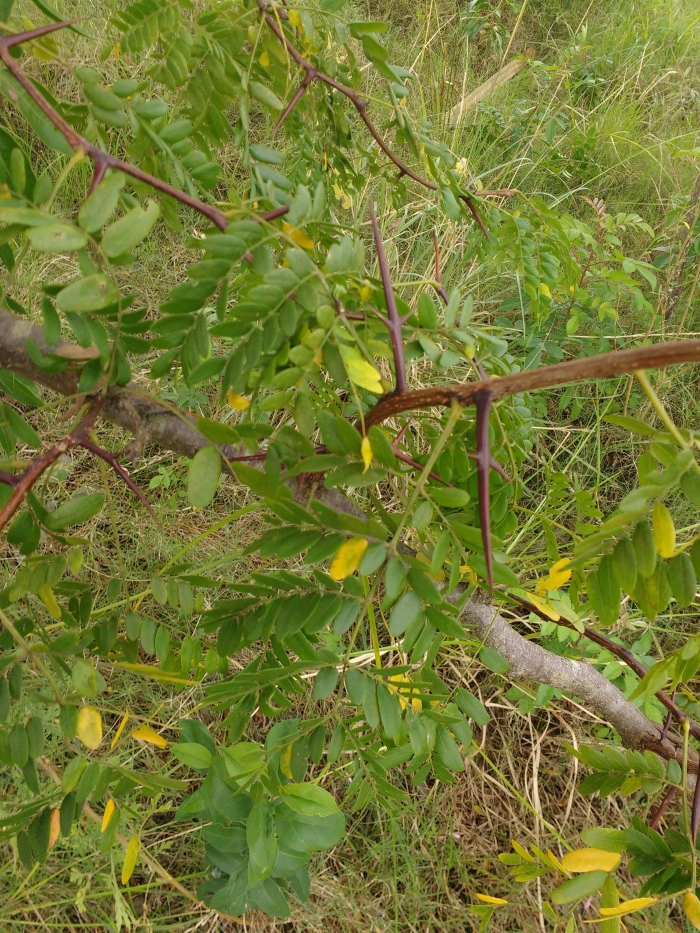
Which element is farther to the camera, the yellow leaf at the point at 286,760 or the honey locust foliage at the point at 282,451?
the yellow leaf at the point at 286,760

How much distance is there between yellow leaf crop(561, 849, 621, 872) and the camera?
0.62 metres

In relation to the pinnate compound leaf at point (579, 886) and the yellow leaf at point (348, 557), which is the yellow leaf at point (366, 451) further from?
the pinnate compound leaf at point (579, 886)

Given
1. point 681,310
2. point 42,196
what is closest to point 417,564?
point 42,196

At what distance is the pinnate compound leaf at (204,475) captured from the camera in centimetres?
50

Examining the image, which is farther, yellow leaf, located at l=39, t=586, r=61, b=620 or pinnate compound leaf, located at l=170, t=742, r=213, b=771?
pinnate compound leaf, located at l=170, t=742, r=213, b=771

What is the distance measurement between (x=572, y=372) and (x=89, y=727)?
0.49 meters

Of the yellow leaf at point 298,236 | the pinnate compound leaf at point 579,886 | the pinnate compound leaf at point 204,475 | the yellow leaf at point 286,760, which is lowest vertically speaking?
the pinnate compound leaf at point 579,886

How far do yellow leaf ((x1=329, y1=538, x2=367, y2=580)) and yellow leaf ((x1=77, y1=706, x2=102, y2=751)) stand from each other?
0.26 metres

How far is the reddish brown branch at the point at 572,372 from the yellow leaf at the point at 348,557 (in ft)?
0.38

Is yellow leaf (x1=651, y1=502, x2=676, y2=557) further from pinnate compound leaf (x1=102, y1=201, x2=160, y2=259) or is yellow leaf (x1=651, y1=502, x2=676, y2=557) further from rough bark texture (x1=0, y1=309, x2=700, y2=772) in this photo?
pinnate compound leaf (x1=102, y1=201, x2=160, y2=259)

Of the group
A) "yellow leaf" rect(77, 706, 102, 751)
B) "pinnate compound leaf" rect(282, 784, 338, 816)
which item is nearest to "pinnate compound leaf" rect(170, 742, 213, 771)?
"pinnate compound leaf" rect(282, 784, 338, 816)

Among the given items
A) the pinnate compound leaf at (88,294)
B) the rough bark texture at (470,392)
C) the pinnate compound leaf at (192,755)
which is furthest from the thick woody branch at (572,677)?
the pinnate compound leaf at (88,294)

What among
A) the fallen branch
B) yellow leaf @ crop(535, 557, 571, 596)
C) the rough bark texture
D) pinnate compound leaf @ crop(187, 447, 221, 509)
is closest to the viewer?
pinnate compound leaf @ crop(187, 447, 221, 509)

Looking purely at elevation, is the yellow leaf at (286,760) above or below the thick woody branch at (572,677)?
above
